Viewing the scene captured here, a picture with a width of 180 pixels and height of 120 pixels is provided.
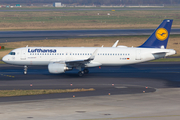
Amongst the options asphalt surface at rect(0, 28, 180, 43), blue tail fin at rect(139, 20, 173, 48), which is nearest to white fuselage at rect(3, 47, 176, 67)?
blue tail fin at rect(139, 20, 173, 48)

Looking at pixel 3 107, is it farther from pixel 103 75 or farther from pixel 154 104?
pixel 103 75

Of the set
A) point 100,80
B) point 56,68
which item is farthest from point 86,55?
point 100,80

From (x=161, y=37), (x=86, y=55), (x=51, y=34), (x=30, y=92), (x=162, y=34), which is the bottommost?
(x=30, y=92)

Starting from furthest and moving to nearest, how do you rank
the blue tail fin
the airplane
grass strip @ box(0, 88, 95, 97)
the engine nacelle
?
the blue tail fin → the airplane → the engine nacelle → grass strip @ box(0, 88, 95, 97)

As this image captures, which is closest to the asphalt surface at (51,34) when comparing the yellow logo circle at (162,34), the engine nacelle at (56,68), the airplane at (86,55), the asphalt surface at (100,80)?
the asphalt surface at (100,80)

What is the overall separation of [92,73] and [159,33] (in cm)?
1291

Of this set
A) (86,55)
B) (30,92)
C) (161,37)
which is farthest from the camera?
(161,37)

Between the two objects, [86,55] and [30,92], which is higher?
[86,55]

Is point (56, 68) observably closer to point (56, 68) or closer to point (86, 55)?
point (56, 68)

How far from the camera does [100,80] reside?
40.7 meters

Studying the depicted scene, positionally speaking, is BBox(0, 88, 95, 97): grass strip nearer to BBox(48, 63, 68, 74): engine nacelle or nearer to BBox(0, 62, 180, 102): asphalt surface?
BBox(0, 62, 180, 102): asphalt surface

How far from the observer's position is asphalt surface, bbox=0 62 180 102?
3394 cm

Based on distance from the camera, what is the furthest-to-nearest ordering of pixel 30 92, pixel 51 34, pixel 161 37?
pixel 51 34
pixel 161 37
pixel 30 92

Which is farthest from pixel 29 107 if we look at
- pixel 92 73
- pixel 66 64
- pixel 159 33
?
pixel 159 33
